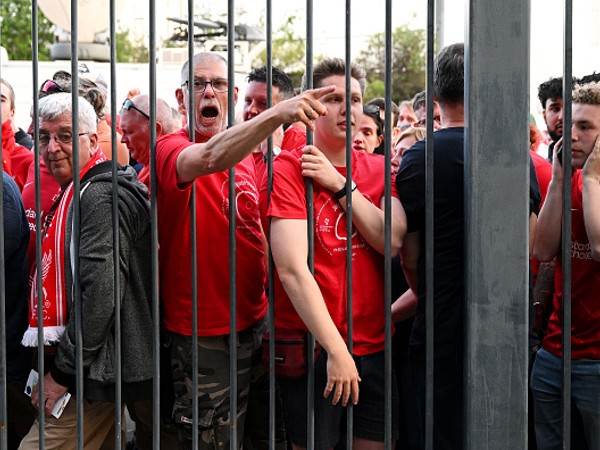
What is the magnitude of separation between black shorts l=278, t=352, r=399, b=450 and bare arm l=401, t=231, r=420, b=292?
0.92 feet

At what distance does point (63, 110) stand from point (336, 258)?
3.75 feet

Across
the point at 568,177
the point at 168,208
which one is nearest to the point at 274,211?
the point at 168,208

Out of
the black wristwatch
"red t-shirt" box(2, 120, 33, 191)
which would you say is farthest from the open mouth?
"red t-shirt" box(2, 120, 33, 191)

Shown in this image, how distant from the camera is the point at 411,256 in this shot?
321 centimetres

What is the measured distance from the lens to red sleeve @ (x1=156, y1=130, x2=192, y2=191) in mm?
3102

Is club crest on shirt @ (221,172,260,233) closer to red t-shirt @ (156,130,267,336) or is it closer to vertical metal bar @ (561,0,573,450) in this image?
red t-shirt @ (156,130,267,336)

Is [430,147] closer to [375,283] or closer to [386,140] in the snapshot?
[386,140]

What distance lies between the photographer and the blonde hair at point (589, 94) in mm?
3314

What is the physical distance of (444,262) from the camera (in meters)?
3.09

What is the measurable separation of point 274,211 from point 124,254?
0.57m

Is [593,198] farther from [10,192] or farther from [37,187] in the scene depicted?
[10,192]

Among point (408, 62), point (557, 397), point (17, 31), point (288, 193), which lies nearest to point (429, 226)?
point (288, 193)

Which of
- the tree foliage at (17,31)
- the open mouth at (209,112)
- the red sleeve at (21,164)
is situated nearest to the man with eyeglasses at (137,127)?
the open mouth at (209,112)

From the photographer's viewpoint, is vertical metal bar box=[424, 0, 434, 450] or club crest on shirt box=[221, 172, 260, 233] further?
club crest on shirt box=[221, 172, 260, 233]
